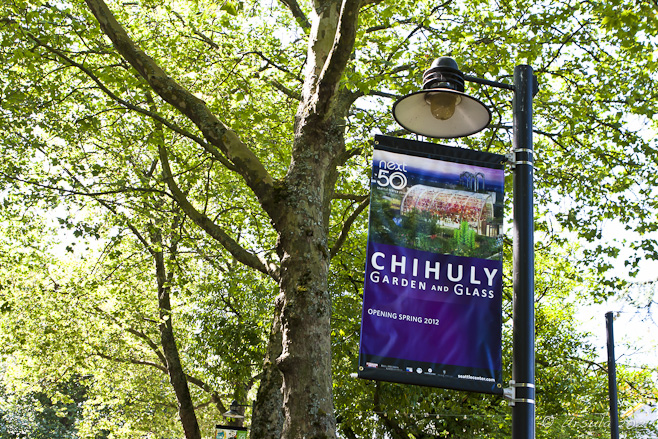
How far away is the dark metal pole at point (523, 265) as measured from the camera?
3557 millimetres

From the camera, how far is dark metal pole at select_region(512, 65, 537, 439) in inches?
140

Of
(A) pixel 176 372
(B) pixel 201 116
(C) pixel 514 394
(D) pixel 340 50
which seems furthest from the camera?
(A) pixel 176 372

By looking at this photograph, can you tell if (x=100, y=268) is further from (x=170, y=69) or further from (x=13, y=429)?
(x=13, y=429)

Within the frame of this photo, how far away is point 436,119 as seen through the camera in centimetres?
455

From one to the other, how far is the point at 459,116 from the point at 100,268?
16.9 metres

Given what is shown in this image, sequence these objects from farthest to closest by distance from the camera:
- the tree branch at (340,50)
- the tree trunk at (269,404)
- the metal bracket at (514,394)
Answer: the tree trunk at (269,404), the tree branch at (340,50), the metal bracket at (514,394)

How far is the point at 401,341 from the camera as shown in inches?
163

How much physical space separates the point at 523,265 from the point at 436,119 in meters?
1.33

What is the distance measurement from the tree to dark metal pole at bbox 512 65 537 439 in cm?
225

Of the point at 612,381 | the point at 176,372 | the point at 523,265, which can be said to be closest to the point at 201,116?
the point at 523,265

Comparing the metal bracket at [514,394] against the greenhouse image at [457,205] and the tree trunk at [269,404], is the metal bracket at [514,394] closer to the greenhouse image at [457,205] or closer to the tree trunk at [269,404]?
the greenhouse image at [457,205]

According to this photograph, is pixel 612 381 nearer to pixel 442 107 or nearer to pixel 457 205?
pixel 457 205

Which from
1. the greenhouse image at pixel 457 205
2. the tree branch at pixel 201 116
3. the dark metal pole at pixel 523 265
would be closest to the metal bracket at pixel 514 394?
the dark metal pole at pixel 523 265

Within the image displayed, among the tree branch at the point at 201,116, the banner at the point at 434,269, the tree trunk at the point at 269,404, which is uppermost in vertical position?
the tree branch at the point at 201,116
